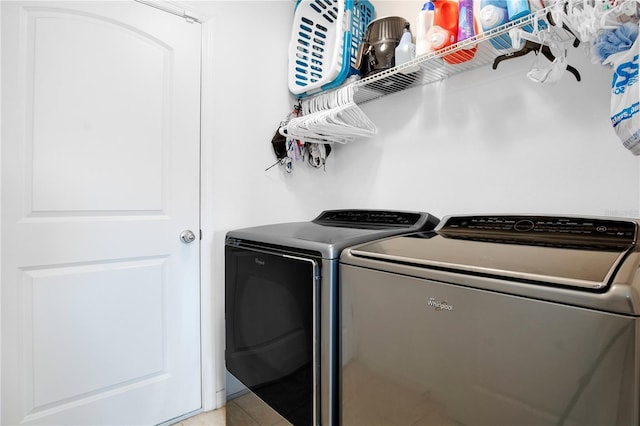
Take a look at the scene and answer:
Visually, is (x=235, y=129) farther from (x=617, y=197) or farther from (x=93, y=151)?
(x=617, y=197)

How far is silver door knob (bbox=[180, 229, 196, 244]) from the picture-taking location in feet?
5.73

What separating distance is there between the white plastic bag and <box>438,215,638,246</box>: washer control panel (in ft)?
0.79

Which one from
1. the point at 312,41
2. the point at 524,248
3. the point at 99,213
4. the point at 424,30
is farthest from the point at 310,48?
the point at 524,248

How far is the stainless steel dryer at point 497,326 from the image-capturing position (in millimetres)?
639

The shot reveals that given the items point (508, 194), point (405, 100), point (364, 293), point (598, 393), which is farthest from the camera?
point (405, 100)

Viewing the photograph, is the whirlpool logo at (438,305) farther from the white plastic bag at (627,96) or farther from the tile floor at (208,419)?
the tile floor at (208,419)

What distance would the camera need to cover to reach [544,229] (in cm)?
110

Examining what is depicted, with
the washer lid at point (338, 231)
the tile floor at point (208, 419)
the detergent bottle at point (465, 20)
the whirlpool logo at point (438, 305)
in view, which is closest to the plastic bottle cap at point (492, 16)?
the detergent bottle at point (465, 20)

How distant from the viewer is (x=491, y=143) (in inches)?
59.5

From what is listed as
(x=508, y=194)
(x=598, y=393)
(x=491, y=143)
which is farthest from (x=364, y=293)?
(x=491, y=143)

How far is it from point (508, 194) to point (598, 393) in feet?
3.20

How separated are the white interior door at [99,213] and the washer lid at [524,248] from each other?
1.13m

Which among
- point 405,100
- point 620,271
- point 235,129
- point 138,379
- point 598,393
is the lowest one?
point 138,379

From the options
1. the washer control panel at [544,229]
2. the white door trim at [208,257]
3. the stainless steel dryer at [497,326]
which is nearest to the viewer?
the stainless steel dryer at [497,326]
